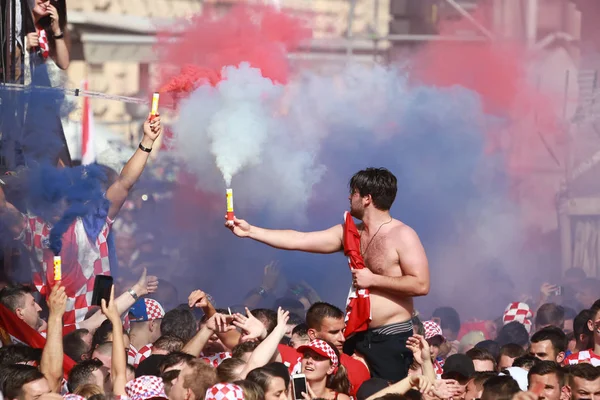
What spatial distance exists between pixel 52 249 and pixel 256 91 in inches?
144

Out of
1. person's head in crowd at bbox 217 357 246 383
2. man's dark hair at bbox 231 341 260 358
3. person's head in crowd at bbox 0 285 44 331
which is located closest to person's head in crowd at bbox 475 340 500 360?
man's dark hair at bbox 231 341 260 358

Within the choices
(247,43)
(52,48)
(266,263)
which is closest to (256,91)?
(247,43)

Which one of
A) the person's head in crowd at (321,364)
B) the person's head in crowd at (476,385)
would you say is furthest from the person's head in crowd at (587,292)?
the person's head in crowd at (321,364)

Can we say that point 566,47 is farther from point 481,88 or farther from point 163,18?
point 163,18

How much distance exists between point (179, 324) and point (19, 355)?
4.07 feet

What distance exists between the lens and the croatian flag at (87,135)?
12173 millimetres

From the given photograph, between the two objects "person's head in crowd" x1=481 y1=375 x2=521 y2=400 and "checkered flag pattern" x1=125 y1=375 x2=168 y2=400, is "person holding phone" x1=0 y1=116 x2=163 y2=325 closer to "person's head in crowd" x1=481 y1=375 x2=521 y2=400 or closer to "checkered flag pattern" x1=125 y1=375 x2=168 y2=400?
"checkered flag pattern" x1=125 y1=375 x2=168 y2=400

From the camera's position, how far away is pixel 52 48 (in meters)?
9.43

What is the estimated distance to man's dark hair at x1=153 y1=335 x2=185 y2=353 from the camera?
637 cm

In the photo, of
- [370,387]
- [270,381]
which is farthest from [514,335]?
[270,381]

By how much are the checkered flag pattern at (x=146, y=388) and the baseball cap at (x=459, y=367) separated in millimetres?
1562

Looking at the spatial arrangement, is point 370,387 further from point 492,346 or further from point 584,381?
point 492,346

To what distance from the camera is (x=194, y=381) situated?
198 inches

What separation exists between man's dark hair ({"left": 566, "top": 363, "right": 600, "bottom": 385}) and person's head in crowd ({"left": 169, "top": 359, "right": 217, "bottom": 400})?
174 centimetres
